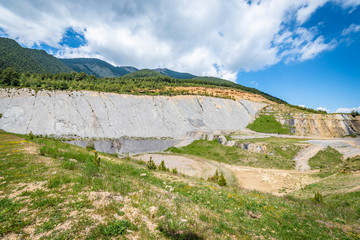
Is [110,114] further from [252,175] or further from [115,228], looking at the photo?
[115,228]

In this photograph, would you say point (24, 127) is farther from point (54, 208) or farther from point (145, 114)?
point (54, 208)

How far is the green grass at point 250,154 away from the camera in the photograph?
25078mm

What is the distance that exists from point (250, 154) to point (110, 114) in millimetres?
37436

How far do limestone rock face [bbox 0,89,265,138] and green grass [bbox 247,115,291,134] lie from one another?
3.38 m

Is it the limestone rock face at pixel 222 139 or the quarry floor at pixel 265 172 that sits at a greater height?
the limestone rock face at pixel 222 139

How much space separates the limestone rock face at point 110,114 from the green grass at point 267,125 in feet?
11.1

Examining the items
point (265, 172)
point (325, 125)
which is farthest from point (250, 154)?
point (325, 125)

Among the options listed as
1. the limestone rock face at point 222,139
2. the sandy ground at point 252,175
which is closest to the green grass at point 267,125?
the limestone rock face at point 222,139

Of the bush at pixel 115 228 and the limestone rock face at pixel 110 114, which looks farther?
the limestone rock face at pixel 110 114

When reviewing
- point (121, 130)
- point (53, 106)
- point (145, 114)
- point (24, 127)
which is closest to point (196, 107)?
point (145, 114)

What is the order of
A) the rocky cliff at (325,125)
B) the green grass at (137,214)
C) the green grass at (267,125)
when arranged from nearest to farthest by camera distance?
the green grass at (137,214) → the rocky cliff at (325,125) → the green grass at (267,125)

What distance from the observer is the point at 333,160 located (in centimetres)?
2325

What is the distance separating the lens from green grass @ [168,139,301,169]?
25078mm

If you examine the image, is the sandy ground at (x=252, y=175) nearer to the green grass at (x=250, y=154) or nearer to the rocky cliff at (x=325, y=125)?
the green grass at (x=250, y=154)
